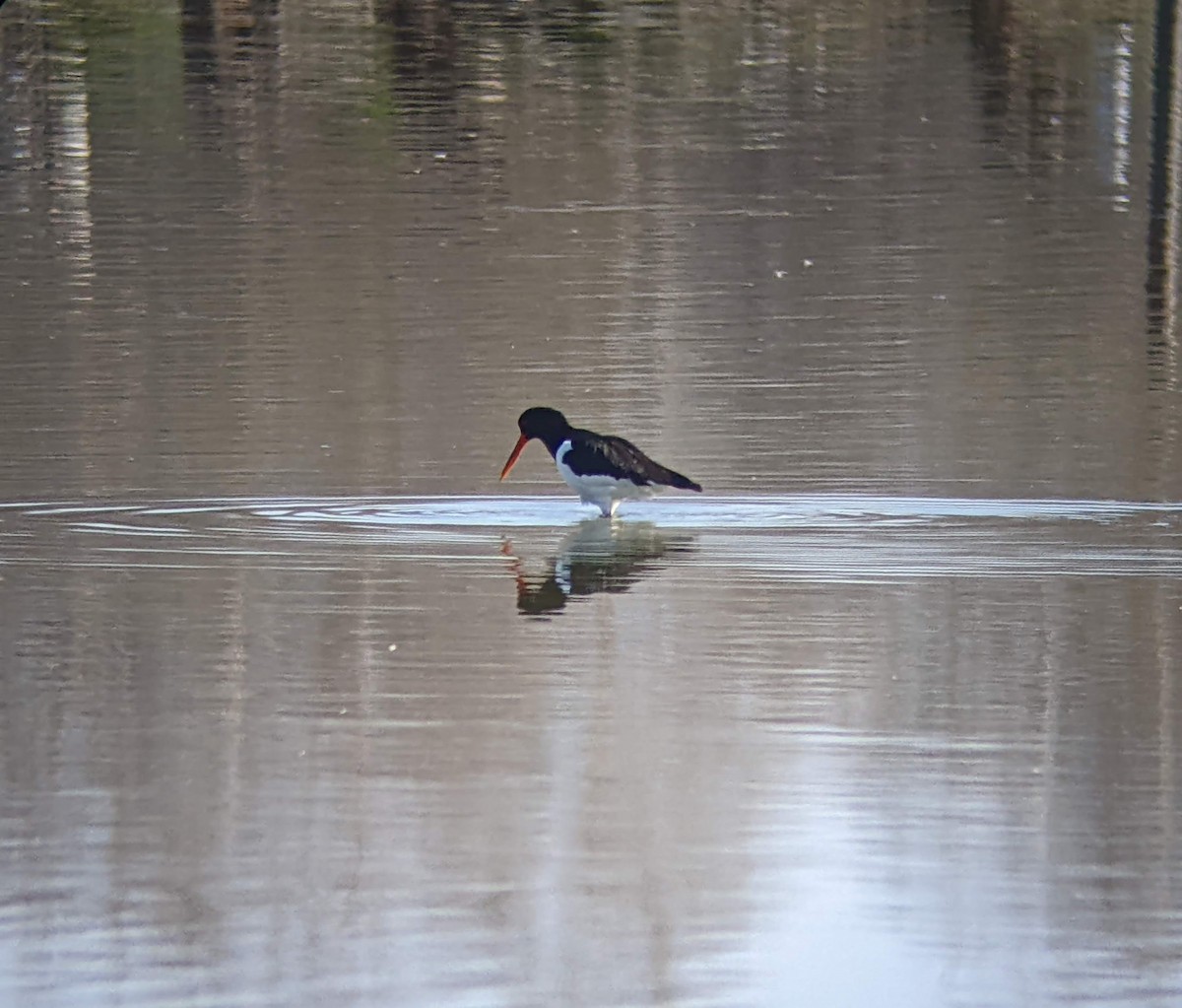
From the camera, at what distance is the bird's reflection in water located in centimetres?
984

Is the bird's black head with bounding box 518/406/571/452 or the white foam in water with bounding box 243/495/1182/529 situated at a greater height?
the bird's black head with bounding box 518/406/571/452

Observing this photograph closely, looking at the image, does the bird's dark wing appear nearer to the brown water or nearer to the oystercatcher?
the oystercatcher

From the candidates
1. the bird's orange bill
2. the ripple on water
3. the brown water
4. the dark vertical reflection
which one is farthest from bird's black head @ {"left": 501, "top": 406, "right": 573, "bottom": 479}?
the dark vertical reflection

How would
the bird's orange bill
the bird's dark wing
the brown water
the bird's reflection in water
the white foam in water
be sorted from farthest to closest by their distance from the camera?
the bird's orange bill, the bird's dark wing, the white foam in water, the bird's reflection in water, the brown water

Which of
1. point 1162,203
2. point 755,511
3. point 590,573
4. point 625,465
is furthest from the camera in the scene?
point 1162,203

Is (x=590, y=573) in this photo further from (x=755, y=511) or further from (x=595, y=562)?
(x=755, y=511)

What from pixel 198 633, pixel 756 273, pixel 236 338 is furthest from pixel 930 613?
pixel 756 273

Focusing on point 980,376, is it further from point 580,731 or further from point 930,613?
point 580,731

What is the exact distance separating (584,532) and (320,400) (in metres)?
3.27

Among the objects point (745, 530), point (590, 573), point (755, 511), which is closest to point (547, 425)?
point (755, 511)

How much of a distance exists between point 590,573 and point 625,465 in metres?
1.29

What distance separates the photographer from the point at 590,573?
10.4m

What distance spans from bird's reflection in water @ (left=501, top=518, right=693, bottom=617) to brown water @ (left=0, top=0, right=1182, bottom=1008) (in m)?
0.04

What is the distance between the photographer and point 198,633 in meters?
9.02
